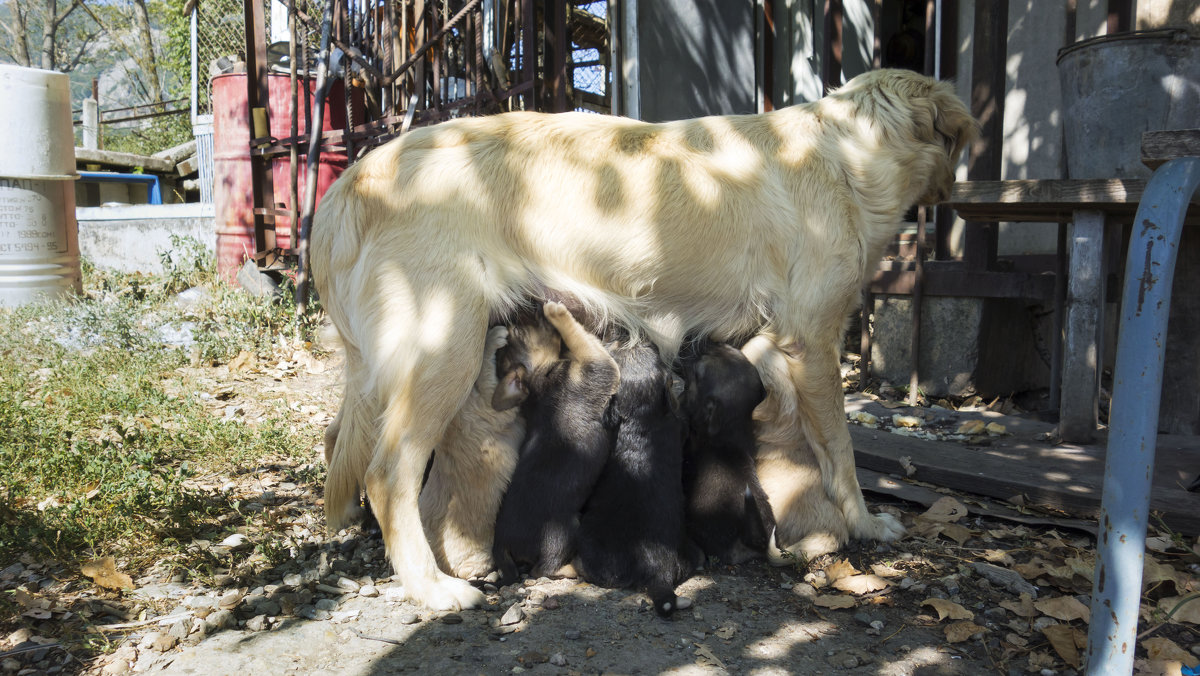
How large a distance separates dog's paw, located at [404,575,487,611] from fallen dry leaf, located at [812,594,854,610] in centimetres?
117

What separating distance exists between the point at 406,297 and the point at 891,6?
9868 millimetres

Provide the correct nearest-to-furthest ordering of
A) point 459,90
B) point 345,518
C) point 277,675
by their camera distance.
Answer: point 277,675
point 345,518
point 459,90

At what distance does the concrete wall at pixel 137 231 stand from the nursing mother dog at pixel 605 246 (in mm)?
9161

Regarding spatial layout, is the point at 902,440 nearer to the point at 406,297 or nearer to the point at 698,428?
the point at 698,428

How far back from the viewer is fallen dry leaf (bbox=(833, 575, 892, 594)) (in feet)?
9.45

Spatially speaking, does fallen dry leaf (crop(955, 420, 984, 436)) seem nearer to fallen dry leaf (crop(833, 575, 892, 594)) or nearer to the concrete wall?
fallen dry leaf (crop(833, 575, 892, 594))

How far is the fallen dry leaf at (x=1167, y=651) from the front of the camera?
7.59 feet

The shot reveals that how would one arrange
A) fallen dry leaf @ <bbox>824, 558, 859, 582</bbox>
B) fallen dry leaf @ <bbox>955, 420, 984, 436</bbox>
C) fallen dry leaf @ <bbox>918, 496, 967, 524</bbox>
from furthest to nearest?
fallen dry leaf @ <bbox>955, 420, 984, 436</bbox>, fallen dry leaf @ <bbox>918, 496, 967, 524</bbox>, fallen dry leaf @ <bbox>824, 558, 859, 582</bbox>

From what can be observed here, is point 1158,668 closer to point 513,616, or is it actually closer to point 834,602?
point 834,602

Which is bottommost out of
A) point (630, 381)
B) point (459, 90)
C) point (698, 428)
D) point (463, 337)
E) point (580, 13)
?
point (698, 428)

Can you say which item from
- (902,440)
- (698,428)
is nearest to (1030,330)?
(902,440)

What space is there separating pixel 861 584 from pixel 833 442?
23.7 inches

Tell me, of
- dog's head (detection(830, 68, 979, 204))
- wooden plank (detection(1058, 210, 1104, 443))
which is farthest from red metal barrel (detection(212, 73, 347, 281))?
wooden plank (detection(1058, 210, 1104, 443))

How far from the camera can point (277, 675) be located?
2242 millimetres
